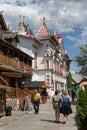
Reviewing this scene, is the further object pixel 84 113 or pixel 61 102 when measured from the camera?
pixel 61 102

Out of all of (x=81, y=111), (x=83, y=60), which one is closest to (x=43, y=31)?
(x=83, y=60)

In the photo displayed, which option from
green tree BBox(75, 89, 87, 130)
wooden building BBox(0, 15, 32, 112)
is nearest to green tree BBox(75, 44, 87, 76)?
wooden building BBox(0, 15, 32, 112)

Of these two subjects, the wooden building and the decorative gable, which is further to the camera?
the decorative gable

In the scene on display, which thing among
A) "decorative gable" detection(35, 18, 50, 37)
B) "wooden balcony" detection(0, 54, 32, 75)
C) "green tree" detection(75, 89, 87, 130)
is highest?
"decorative gable" detection(35, 18, 50, 37)

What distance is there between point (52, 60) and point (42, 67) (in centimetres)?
276

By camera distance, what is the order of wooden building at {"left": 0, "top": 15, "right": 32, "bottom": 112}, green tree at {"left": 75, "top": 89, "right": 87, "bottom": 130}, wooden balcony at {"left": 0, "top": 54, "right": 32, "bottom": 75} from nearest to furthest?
green tree at {"left": 75, "top": 89, "right": 87, "bottom": 130} → wooden building at {"left": 0, "top": 15, "right": 32, "bottom": 112} → wooden balcony at {"left": 0, "top": 54, "right": 32, "bottom": 75}

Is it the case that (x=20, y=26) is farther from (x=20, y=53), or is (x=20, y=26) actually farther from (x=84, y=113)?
(x=84, y=113)

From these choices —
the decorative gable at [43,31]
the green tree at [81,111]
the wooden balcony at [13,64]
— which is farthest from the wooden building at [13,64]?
the green tree at [81,111]

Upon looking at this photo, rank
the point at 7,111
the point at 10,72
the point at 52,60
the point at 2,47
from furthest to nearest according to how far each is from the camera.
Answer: the point at 52,60 < the point at 2,47 < the point at 10,72 < the point at 7,111

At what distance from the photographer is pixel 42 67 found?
170ft

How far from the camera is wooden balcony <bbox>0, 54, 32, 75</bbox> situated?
32.9m

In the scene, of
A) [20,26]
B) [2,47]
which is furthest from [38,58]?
[2,47]

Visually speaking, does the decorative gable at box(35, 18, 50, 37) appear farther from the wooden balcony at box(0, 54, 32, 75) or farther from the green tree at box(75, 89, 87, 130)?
the green tree at box(75, 89, 87, 130)

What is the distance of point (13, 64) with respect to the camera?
3681cm
